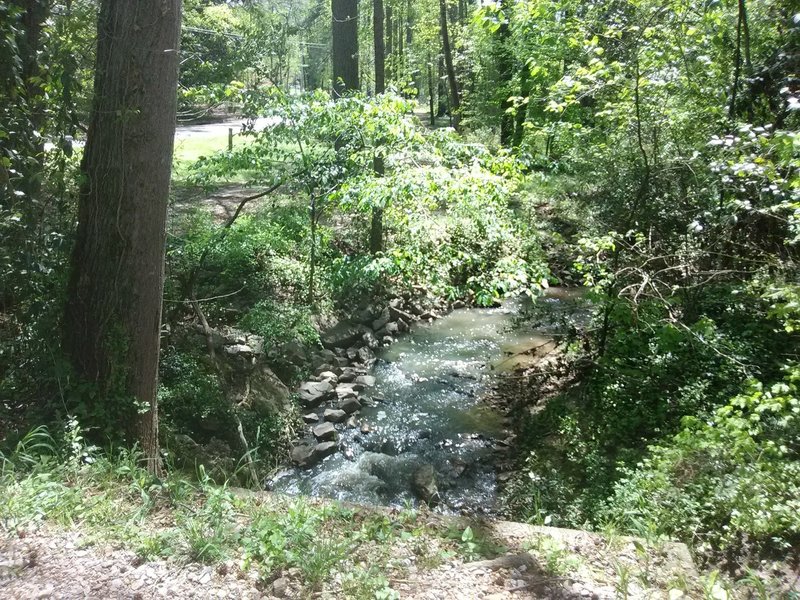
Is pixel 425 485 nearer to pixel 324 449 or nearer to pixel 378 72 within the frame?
pixel 324 449

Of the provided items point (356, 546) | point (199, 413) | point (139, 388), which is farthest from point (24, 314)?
point (356, 546)

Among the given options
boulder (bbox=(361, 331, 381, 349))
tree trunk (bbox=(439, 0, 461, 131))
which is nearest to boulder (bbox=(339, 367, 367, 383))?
boulder (bbox=(361, 331, 381, 349))

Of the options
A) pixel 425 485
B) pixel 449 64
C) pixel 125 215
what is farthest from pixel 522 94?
pixel 125 215

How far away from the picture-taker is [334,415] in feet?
24.7

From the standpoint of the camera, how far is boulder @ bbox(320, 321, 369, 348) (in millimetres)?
9281

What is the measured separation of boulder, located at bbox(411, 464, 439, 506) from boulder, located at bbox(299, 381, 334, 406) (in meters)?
2.05

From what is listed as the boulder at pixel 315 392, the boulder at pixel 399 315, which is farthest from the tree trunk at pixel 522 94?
the boulder at pixel 315 392

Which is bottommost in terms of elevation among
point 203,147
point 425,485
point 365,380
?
point 425,485

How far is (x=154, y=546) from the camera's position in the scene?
118 inches

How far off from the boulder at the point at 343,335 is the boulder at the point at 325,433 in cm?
220

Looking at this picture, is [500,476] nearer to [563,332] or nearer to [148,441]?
[563,332]

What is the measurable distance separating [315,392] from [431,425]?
172 centimetres

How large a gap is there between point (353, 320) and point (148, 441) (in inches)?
231

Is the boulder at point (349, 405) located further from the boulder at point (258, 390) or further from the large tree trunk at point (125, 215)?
the large tree trunk at point (125, 215)
